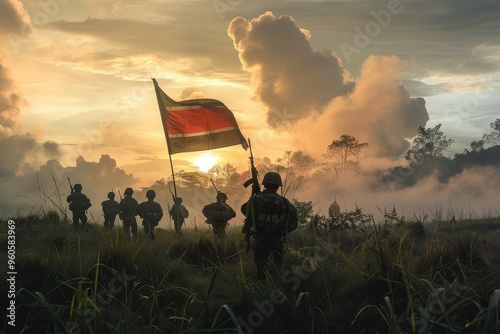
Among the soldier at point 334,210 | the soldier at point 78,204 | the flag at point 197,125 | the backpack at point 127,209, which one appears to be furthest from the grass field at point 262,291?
the soldier at point 78,204

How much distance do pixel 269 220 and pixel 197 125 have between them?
513 centimetres

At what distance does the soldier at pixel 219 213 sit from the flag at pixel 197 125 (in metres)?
1.75

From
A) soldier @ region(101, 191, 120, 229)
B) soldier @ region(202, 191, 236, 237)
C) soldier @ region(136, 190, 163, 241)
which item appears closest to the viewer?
soldier @ region(202, 191, 236, 237)

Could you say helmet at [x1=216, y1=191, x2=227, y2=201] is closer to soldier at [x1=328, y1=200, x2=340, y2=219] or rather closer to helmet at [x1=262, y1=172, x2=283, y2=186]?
soldier at [x1=328, y1=200, x2=340, y2=219]

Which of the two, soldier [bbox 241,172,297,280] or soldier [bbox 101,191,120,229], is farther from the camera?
soldier [bbox 101,191,120,229]

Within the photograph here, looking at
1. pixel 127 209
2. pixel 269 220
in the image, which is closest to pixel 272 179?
pixel 269 220

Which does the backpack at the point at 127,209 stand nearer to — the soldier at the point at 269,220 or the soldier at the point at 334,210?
the soldier at the point at 334,210

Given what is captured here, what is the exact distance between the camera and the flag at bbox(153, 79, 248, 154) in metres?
13.7

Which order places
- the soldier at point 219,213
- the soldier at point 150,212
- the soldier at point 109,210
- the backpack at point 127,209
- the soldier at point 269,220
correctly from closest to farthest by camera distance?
the soldier at point 269,220, the soldier at point 219,213, the soldier at point 150,212, the backpack at point 127,209, the soldier at point 109,210

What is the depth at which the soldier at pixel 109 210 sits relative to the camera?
1908cm

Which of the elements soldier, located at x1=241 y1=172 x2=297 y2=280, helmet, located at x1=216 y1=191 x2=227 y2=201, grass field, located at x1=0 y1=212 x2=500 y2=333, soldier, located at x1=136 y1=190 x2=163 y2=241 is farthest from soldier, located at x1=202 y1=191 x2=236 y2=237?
soldier, located at x1=241 y1=172 x2=297 y2=280

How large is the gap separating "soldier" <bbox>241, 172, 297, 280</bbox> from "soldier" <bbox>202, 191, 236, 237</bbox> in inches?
215

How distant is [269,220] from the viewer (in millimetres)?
9547

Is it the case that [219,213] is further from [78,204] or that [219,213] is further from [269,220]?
[269,220]
